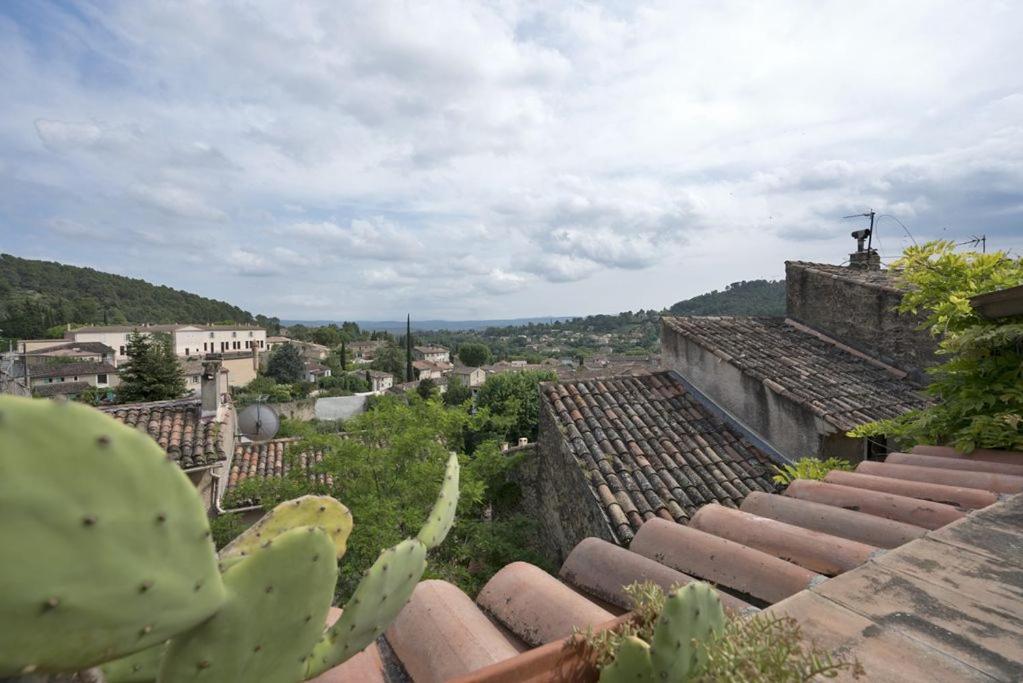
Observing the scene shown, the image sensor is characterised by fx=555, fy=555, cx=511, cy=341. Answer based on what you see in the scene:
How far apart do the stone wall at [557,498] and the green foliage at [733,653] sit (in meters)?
4.94

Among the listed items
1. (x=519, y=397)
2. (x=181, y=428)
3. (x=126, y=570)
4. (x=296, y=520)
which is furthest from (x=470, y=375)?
(x=126, y=570)

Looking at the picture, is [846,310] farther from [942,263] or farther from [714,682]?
[714,682]

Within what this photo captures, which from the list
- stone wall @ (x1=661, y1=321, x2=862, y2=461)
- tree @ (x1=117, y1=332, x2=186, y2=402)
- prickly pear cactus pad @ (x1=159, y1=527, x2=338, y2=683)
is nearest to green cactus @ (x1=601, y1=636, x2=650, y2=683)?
prickly pear cactus pad @ (x1=159, y1=527, x2=338, y2=683)

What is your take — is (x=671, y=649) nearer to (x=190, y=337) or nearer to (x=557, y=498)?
(x=557, y=498)

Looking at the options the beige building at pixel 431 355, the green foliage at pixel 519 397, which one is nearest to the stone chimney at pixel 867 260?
the green foliage at pixel 519 397

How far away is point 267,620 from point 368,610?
0.33 m

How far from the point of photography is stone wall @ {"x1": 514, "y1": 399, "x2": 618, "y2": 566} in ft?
23.8

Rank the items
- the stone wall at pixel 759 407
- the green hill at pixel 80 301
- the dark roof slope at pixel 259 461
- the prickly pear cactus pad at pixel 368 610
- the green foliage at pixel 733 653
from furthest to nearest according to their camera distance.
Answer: the green hill at pixel 80 301
the dark roof slope at pixel 259 461
the stone wall at pixel 759 407
the prickly pear cactus pad at pixel 368 610
the green foliage at pixel 733 653

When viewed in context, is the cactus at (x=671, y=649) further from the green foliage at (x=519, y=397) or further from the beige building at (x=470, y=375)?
the beige building at (x=470, y=375)

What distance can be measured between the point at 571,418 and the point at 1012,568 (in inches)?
262

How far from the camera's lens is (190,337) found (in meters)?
74.9

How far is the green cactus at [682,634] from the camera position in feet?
4.63

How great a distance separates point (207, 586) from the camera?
101 centimetres

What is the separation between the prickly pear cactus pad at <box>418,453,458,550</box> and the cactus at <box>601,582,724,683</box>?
0.64 metres
